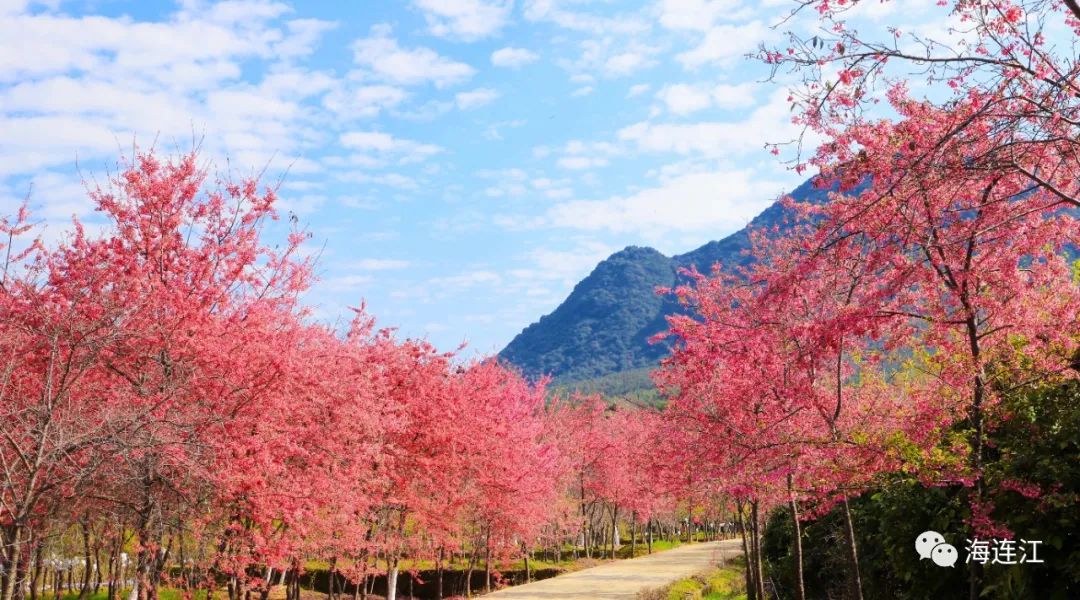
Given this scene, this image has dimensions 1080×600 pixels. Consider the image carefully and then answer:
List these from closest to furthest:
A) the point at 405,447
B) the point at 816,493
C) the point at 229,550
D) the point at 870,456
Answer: the point at 870,456 → the point at 816,493 → the point at 229,550 → the point at 405,447

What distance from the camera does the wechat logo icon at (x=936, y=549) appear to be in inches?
381

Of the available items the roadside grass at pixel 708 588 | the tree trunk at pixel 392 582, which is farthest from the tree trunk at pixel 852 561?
the tree trunk at pixel 392 582

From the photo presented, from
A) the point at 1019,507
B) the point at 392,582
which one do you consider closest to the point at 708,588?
the point at 392,582

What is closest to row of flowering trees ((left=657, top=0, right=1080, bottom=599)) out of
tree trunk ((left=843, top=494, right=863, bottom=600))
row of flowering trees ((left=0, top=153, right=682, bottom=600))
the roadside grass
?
tree trunk ((left=843, top=494, right=863, bottom=600))

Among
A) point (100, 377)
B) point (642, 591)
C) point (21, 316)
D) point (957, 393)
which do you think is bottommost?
point (642, 591)

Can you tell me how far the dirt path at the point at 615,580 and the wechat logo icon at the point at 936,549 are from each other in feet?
40.6

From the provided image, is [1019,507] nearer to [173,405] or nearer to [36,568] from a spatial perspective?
[173,405]

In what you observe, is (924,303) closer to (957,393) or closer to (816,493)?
(957,393)

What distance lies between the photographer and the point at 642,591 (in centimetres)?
2222

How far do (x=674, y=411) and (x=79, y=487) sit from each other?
10.3m

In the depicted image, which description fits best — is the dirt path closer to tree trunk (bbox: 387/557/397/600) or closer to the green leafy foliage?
tree trunk (bbox: 387/557/397/600)

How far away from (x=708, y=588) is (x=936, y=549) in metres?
16.9

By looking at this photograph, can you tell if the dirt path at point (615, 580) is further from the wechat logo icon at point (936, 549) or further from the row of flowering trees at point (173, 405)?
the wechat logo icon at point (936, 549)

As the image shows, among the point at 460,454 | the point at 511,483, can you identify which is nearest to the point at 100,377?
the point at 460,454
